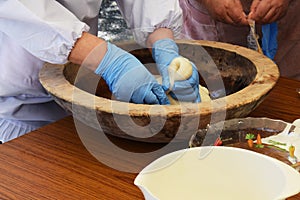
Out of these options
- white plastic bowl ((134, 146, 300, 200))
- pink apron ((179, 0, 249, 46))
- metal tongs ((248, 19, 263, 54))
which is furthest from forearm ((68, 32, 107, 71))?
pink apron ((179, 0, 249, 46))

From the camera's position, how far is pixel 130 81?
40.0 inches

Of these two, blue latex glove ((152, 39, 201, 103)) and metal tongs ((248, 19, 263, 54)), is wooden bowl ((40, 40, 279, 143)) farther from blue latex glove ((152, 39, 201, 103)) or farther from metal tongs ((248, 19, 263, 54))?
metal tongs ((248, 19, 263, 54))

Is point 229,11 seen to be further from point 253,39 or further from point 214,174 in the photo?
point 214,174

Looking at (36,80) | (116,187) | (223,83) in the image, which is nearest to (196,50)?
(223,83)

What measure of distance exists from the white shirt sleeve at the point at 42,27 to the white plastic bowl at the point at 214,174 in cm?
46

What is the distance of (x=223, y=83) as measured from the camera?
48.0 inches

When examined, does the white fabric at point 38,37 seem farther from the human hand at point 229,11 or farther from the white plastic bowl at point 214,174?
the white plastic bowl at point 214,174

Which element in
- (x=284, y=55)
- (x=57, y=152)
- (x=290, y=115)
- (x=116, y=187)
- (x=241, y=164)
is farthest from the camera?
(x=284, y=55)

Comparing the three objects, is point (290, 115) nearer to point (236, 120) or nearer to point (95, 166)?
point (236, 120)

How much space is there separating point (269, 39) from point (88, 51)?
704 millimetres

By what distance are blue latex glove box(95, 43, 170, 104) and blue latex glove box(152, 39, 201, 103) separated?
1.8 inches

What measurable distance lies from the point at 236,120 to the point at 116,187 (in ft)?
0.84

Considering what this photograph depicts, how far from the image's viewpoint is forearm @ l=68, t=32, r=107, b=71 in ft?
3.47

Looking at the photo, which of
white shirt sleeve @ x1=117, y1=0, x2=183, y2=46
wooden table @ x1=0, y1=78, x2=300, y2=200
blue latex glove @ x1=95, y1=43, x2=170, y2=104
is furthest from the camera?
white shirt sleeve @ x1=117, y1=0, x2=183, y2=46
